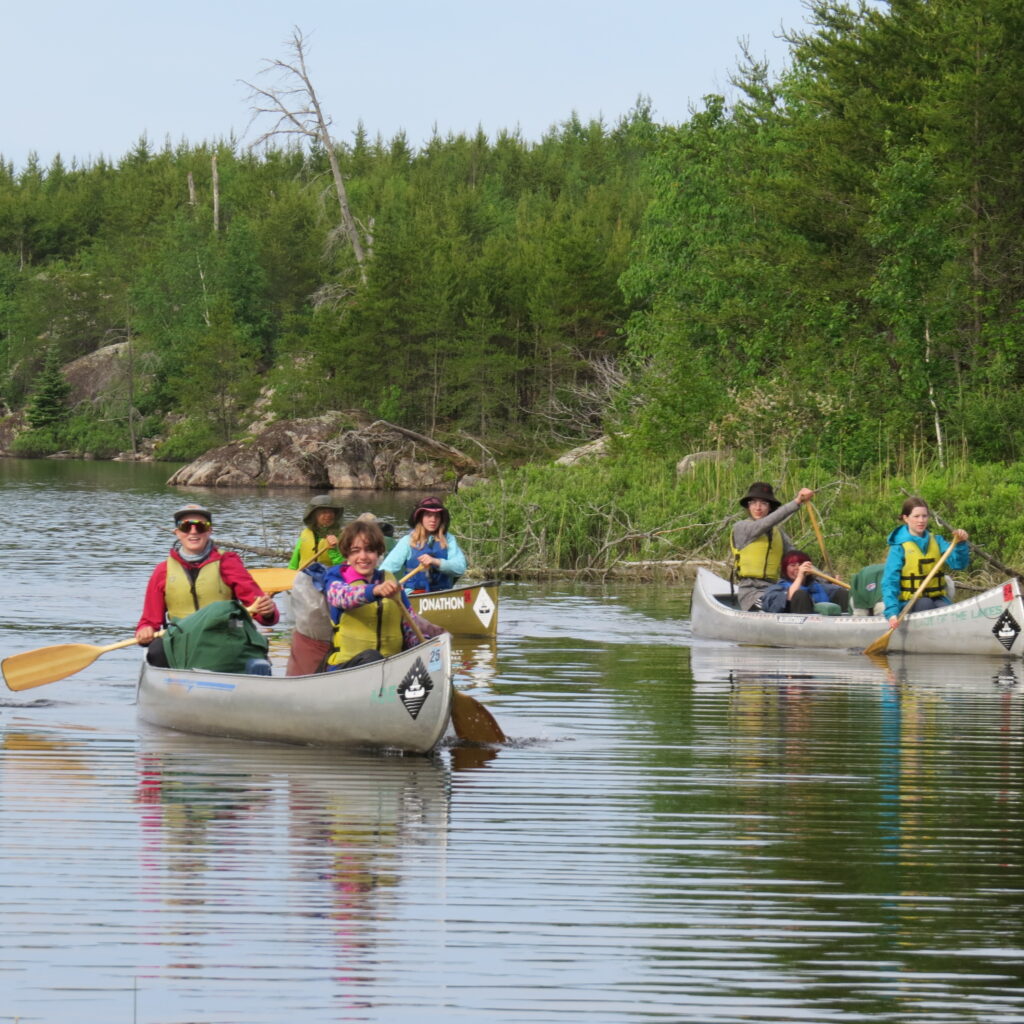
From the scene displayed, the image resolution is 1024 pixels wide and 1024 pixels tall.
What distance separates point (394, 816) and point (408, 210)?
7061 centimetres

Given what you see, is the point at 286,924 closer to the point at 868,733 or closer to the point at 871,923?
the point at 871,923

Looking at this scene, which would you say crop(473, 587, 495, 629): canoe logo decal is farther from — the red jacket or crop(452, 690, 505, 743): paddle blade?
crop(452, 690, 505, 743): paddle blade

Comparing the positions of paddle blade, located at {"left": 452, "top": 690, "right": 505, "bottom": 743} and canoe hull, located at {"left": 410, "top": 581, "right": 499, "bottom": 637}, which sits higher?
canoe hull, located at {"left": 410, "top": 581, "right": 499, "bottom": 637}

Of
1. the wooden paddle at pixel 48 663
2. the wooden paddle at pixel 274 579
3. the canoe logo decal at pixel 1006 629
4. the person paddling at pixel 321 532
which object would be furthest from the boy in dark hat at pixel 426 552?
the canoe logo decal at pixel 1006 629

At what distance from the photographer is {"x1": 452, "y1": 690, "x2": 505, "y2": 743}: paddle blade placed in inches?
388

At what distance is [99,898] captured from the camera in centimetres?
641

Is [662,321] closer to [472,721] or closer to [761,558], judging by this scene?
[761,558]

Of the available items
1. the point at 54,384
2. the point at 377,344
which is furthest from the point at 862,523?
the point at 54,384

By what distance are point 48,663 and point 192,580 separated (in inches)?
78.4

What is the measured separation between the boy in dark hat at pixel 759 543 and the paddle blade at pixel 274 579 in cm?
401

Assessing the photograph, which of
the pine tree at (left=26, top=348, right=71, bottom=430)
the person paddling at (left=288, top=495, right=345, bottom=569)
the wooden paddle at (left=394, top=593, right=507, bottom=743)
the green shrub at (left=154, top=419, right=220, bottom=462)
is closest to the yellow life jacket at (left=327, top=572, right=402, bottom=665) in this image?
the wooden paddle at (left=394, top=593, right=507, bottom=743)

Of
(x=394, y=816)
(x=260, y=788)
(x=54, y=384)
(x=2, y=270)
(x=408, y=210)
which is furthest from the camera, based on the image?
(x=2, y=270)

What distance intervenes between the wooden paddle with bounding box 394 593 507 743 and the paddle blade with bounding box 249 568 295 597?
5637mm

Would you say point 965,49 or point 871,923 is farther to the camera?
point 965,49
